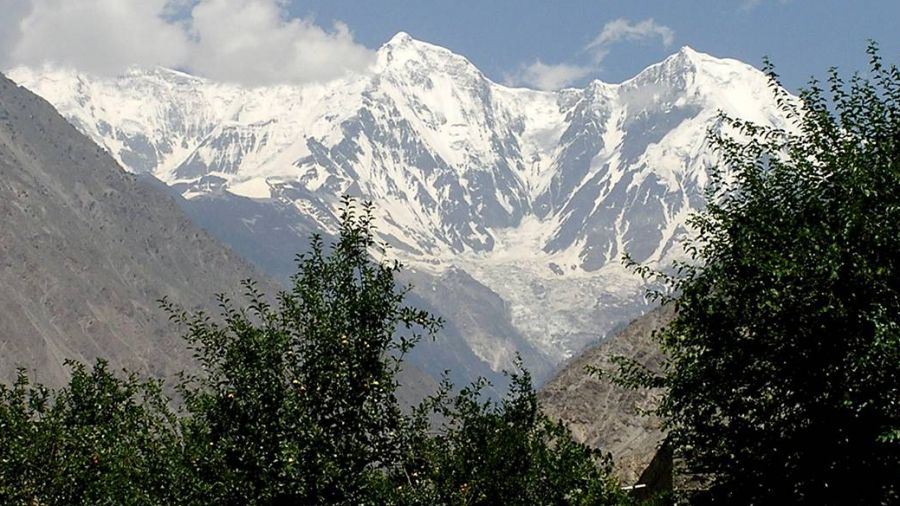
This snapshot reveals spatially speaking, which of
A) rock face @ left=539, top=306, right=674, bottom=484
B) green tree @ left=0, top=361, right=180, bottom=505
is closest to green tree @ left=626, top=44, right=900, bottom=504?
green tree @ left=0, top=361, right=180, bottom=505

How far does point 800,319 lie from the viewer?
24.4 meters

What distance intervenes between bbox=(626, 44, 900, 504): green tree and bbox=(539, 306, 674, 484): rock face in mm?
67191

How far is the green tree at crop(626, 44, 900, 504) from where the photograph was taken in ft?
76.8

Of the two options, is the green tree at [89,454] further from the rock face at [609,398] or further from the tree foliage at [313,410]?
the rock face at [609,398]

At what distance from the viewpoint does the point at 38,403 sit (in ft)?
150

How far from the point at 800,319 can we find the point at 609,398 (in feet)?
281

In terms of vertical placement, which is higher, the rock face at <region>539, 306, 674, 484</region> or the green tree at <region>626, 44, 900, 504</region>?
the rock face at <region>539, 306, 674, 484</region>

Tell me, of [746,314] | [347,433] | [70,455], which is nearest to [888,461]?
[746,314]

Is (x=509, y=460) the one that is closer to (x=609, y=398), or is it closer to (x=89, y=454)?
(x=89, y=454)

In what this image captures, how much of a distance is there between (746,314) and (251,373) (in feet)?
38.1

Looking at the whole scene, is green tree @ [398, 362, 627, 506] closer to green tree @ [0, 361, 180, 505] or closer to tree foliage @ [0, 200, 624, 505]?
tree foliage @ [0, 200, 624, 505]

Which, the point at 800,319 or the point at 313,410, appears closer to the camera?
the point at 313,410

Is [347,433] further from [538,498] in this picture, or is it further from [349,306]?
[538,498]

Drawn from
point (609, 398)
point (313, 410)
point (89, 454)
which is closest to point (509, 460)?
point (313, 410)
